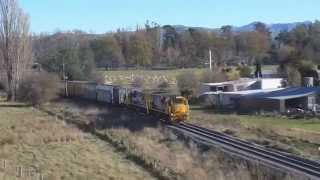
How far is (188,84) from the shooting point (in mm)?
89125

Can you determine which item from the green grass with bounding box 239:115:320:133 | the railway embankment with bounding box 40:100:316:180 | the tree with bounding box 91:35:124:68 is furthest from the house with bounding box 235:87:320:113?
the tree with bounding box 91:35:124:68

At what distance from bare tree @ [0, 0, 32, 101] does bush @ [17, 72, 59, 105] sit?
104 inches

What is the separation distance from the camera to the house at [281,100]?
2640 inches

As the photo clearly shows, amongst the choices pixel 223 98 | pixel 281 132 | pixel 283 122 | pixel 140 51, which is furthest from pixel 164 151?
pixel 140 51

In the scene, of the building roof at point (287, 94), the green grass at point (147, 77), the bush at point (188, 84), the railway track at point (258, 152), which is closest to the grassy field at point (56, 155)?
the railway track at point (258, 152)

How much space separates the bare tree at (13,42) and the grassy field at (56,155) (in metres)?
29.2

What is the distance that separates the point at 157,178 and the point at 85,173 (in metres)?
3.19

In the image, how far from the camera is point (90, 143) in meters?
37.6

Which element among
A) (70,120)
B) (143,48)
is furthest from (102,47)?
(70,120)

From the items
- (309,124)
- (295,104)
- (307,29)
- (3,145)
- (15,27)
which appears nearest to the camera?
(3,145)

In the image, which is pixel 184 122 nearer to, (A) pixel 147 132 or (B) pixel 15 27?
(A) pixel 147 132

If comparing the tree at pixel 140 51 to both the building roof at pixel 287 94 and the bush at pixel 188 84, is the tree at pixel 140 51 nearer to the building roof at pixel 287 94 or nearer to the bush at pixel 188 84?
the bush at pixel 188 84

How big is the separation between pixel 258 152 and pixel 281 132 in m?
12.7

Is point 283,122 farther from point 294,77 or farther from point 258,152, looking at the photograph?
point 294,77
